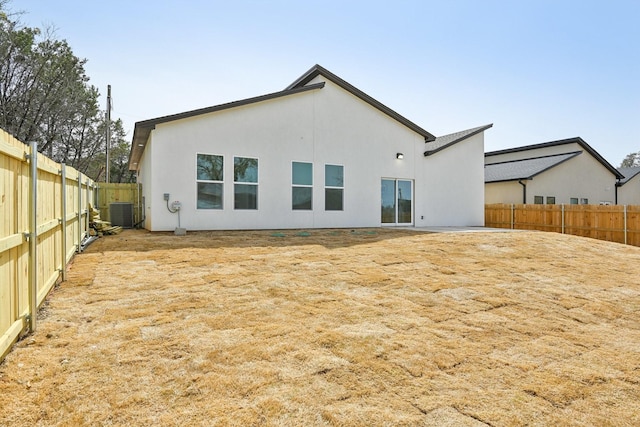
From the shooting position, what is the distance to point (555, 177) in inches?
778

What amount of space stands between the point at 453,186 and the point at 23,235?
45.8 feet

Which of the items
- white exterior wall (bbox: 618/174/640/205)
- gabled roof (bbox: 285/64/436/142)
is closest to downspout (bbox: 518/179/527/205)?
gabled roof (bbox: 285/64/436/142)

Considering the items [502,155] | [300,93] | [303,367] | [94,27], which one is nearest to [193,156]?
[300,93]

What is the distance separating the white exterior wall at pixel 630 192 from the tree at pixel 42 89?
34.4 meters

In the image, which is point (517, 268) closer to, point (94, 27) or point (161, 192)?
point (161, 192)

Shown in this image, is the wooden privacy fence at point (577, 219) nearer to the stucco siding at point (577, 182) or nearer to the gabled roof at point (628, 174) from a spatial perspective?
the stucco siding at point (577, 182)

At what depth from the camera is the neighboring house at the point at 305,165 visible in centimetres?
1014

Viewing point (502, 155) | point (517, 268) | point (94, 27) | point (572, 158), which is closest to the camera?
point (517, 268)

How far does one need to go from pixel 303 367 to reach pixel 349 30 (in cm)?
1115

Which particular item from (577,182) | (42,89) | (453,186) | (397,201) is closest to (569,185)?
(577,182)

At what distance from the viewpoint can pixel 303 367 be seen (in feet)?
7.95

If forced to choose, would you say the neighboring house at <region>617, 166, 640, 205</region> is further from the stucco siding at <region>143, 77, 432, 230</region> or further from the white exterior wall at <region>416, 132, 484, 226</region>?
the stucco siding at <region>143, 77, 432, 230</region>

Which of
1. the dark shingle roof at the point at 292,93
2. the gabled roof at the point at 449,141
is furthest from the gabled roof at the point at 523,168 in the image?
the dark shingle roof at the point at 292,93

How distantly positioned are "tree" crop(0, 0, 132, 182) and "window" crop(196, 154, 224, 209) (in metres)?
13.7
